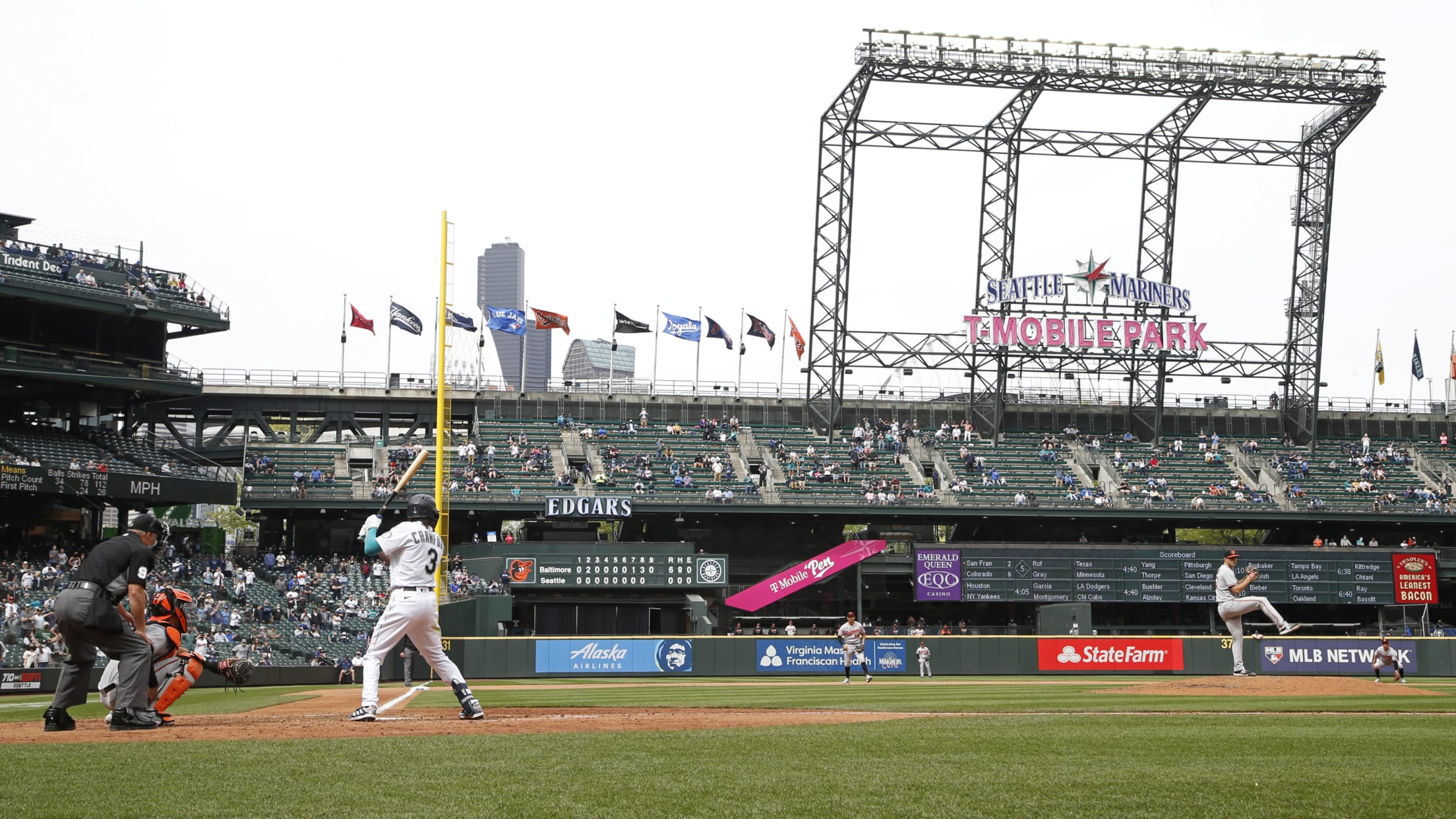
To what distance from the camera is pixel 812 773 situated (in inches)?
320

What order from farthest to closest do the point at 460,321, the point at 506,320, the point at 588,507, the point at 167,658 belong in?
1. the point at 506,320
2. the point at 460,321
3. the point at 588,507
4. the point at 167,658

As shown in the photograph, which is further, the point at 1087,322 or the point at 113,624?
the point at 1087,322

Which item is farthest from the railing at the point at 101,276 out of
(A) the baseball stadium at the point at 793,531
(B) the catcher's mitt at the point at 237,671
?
(B) the catcher's mitt at the point at 237,671

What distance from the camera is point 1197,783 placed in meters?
7.72

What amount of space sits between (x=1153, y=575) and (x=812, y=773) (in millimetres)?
45134

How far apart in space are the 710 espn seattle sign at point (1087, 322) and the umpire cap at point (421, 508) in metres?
46.6

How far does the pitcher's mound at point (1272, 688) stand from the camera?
2070 centimetres

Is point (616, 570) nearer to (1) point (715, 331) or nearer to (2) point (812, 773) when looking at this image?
(1) point (715, 331)

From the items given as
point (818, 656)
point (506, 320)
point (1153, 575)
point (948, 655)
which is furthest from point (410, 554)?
point (506, 320)

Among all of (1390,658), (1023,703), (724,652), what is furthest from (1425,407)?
(1023,703)

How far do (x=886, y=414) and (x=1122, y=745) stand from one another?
169 ft

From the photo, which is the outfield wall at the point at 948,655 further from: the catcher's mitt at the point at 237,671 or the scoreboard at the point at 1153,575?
the catcher's mitt at the point at 237,671

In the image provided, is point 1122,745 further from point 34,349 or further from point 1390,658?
point 34,349

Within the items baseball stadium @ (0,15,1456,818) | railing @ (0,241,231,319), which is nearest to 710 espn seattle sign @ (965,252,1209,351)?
baseball stadium @ (0,15,1456,818)
